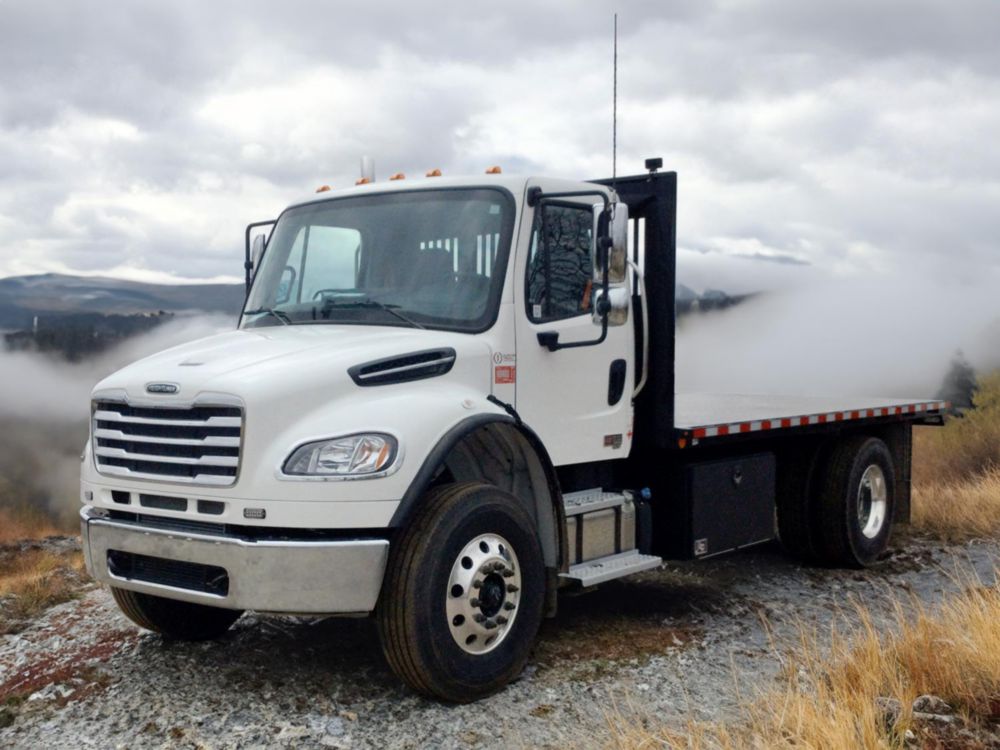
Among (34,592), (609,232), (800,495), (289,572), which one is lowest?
(34,592)

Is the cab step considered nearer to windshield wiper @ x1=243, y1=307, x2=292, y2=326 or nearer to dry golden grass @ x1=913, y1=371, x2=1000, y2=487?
windshield wiper @ x1=243, y1=307, x2=292, y2=326

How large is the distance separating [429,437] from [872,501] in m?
5.51

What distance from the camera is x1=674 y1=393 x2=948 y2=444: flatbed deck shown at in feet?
25.3

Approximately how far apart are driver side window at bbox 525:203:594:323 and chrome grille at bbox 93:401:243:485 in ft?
6.02

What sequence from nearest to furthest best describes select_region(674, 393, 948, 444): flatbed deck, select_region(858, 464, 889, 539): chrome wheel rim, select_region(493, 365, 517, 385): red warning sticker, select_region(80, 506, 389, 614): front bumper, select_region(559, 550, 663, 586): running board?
select_region(80, 506, 389, 614): front bumper → select_region(493, 365, 517, 385): red warning sticker → select_region(559, 550, 663, 586): running board → select_region(674, 393, 948, 444): flatbed deck → select_region(858, 464, 889, 539): chrome wheel rim

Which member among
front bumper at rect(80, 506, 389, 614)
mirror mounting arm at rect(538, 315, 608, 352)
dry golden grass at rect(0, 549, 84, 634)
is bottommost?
dry golden grass at rect(0, 549, 84, 634)

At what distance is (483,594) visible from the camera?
5699mm

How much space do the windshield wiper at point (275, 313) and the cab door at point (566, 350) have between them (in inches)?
54.4

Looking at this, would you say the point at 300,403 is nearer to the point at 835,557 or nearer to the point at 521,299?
the point at 521,299

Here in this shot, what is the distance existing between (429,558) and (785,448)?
4.66 meters

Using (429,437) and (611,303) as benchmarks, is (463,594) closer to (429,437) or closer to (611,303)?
(429,437)

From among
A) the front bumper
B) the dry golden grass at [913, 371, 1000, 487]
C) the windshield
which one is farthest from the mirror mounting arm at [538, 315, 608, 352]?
the dry golden grass at [913, 371, 1000, 487]

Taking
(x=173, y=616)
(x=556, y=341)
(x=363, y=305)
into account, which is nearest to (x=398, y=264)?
(x=363, y=305)

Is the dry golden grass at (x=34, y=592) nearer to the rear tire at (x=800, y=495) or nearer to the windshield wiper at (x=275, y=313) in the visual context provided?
the windshield wiper at (x=275, y=313)
